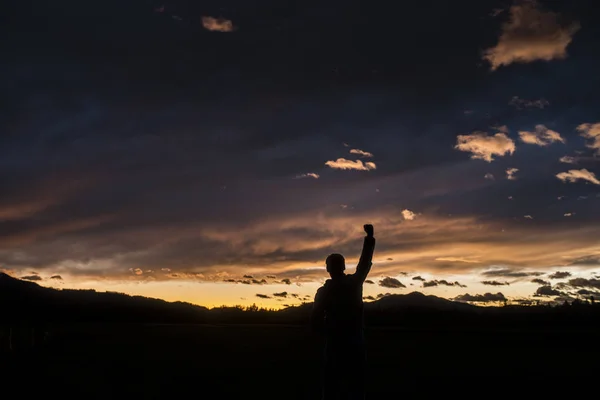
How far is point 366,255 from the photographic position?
21.0ft

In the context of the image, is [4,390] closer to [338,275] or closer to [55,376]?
[55,376]

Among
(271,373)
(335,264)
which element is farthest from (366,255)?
(271,373)

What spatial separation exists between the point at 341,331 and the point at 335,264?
0.68 metres

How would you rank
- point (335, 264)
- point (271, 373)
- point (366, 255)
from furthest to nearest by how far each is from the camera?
point (271, 373)
point (366, 255)
point (335, 264)

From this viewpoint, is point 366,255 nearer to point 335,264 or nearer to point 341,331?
point 335,264

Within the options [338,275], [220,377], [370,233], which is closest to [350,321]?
[338,275]

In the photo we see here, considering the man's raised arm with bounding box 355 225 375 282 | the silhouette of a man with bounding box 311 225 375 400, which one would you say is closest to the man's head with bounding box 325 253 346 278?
the silhouette of a man with bounding box 311 225 375 400

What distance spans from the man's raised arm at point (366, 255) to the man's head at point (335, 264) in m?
0.18

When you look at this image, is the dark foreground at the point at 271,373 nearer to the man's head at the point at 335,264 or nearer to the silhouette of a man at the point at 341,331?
the silhouette of a man at the point at 341,331

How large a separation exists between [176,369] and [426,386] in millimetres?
7384

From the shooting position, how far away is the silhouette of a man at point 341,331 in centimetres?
614

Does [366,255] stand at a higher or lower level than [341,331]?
higher

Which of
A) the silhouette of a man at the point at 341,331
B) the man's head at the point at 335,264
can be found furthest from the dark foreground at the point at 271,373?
the man's head at the point at 335,264

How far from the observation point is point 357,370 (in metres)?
6.19
